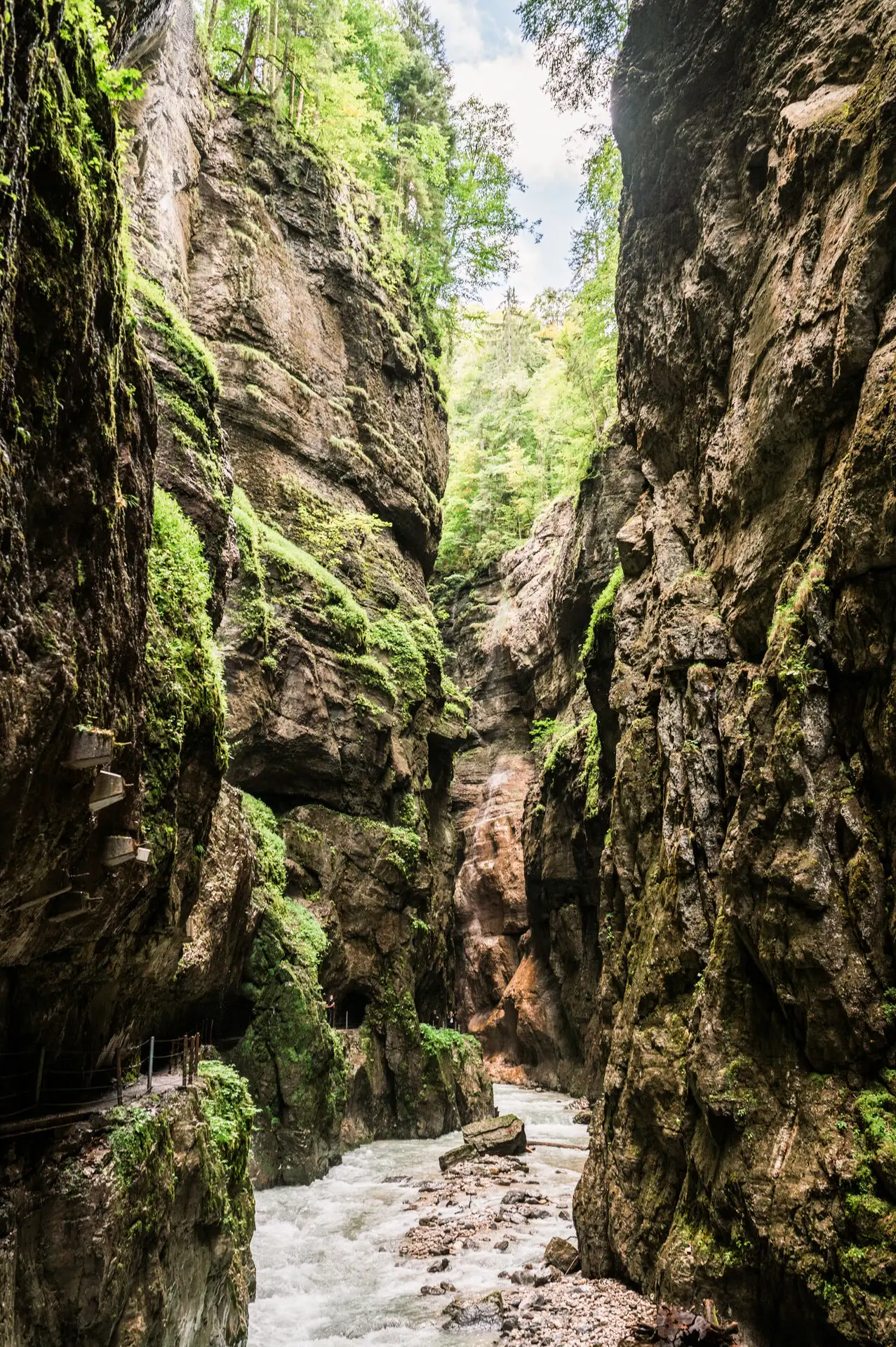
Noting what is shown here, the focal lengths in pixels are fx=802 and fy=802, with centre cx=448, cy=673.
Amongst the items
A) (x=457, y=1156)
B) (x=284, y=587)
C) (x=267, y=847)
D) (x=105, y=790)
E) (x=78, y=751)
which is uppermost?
(x=284, y=587)

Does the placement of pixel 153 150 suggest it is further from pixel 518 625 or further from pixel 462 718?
pixel 518 625

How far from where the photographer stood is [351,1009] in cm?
2181

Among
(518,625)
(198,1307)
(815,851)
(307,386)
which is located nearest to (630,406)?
(815,851)

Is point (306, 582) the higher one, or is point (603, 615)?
point (306, 582)

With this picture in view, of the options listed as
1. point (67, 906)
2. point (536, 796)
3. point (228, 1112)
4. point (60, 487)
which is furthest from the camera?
point (536, 796)

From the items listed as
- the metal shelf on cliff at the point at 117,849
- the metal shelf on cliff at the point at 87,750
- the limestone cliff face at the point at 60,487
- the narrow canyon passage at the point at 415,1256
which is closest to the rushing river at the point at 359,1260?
the narrow canyon passage at the point at 415,1256

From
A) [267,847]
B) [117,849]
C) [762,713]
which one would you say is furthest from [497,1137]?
[117,849]

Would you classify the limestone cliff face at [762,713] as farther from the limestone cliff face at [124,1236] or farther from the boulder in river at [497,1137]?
the boulder in river at [497,1137]

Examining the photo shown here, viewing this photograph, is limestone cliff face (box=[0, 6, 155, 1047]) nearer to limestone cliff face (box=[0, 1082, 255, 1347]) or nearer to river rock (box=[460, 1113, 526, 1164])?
limestone cliff face (box=[0, 1082, 255, 1347])

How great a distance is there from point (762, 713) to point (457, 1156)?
45.3ft

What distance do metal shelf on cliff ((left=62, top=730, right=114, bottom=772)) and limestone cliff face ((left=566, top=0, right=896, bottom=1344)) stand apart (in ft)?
20.7

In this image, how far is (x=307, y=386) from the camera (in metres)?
25.8

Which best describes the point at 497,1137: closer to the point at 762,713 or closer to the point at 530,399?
the point at 762,713

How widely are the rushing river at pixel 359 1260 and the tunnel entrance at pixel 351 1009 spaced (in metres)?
3.44
